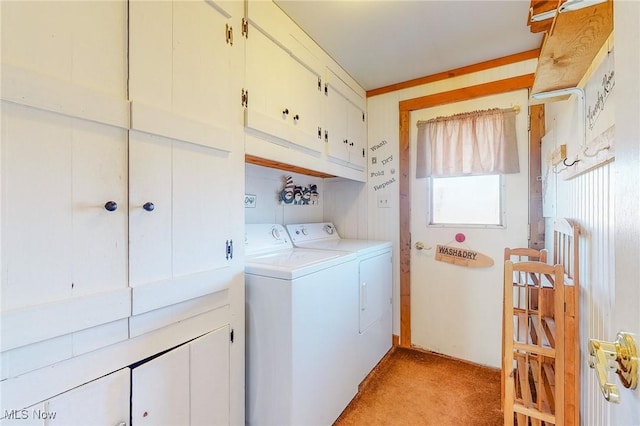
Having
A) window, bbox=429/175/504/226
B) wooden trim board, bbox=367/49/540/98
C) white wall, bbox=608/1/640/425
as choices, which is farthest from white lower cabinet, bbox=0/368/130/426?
wooden trim board, bbox=367/49/540/98

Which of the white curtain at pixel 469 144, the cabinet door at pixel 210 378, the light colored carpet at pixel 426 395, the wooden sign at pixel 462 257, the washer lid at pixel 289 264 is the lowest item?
the light colored carpet at pixel 426 395

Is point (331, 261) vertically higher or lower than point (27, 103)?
lower

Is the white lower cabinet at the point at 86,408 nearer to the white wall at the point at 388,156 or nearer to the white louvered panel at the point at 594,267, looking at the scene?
the white louvered panel at the point at 594,267

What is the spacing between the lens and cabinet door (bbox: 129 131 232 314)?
3.27ft

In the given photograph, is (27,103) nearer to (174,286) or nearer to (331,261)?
(174,286)

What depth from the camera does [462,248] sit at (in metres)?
2.34

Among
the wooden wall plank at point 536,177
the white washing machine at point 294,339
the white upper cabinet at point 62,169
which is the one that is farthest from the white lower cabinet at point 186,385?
the wooden wall plank at point 536,177

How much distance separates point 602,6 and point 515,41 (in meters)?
1.38

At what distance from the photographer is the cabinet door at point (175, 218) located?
997 millimetres

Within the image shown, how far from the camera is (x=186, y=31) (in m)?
1.14

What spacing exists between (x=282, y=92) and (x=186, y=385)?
1553 mm

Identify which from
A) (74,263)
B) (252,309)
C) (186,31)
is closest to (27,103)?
(74,263)

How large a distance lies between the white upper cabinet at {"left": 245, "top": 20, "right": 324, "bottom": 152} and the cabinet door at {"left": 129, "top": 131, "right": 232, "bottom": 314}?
0.37 metres

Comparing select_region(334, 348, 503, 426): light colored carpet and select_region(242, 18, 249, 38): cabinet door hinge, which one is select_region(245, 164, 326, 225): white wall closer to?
select_region(242, 18, 249, 38): cabinet door hinge
